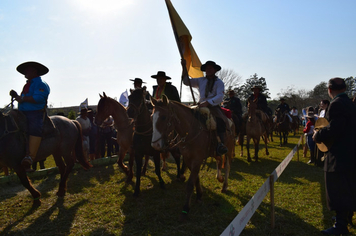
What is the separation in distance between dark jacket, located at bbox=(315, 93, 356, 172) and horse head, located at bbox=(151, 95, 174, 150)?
2.55m

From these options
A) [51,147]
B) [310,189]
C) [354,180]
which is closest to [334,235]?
[354,180]

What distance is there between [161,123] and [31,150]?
10.7ft

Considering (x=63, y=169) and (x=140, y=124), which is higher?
(x=140, y=124)

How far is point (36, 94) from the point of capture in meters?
5.28

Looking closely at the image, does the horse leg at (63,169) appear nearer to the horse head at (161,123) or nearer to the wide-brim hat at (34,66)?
the wide-brim hat at (34,66)

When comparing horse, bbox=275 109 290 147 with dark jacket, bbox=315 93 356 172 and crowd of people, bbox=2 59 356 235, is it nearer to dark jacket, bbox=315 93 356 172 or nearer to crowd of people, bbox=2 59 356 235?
crowd of people, bbox=2 59 356 235

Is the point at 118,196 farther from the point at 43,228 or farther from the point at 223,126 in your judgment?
the point at 223,126

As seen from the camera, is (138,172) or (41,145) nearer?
→ (41,145)

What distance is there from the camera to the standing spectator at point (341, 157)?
3.61 metres

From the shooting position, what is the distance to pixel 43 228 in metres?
4.42

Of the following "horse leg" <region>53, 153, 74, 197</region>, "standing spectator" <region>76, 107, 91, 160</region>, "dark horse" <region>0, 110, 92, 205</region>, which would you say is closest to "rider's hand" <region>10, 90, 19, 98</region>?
"dark horse" <region>0, 110, 92, 205</region>

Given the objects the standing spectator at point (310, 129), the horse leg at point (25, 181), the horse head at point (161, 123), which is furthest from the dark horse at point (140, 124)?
the standing spectator at point (310, 129)

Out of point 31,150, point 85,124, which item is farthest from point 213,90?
point 85,124

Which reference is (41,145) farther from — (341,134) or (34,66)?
(341,134)
